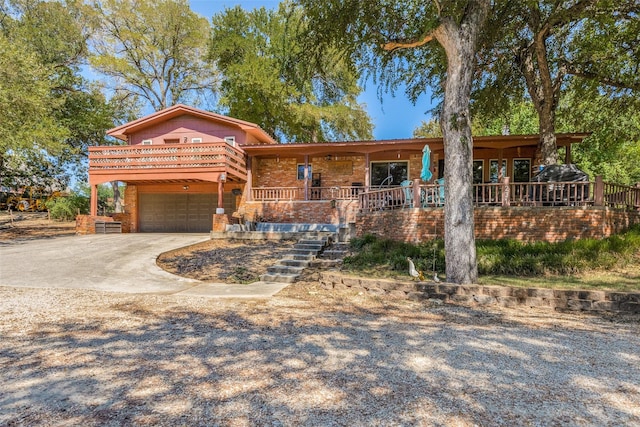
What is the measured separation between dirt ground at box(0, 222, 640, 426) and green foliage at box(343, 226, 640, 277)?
2344 mm

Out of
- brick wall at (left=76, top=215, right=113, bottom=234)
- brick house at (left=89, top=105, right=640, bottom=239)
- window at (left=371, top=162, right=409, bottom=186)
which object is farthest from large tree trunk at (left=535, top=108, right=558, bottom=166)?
brick wall at (left=76, top=215, right=113, bottom=234)

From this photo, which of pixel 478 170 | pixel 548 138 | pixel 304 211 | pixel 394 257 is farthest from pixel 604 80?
pixel 304 211

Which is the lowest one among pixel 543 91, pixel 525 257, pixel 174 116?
pixel 525 257

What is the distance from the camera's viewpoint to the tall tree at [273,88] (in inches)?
885

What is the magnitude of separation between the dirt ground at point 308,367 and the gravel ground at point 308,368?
0.05 feet

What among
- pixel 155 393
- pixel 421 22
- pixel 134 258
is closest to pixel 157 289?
pixel 134 258

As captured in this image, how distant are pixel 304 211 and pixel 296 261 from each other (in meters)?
6.16

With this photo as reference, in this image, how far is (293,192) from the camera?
16.3 metres

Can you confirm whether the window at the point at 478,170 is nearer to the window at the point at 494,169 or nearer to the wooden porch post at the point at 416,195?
the window at the point at 494,169

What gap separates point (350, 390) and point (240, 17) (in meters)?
27.2

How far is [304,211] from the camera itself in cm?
1502

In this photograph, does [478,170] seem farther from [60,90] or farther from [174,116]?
[60,90]

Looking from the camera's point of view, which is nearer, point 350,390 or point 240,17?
point 350,390

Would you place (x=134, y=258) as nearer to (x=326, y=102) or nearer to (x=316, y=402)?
(x=316, y=402)
